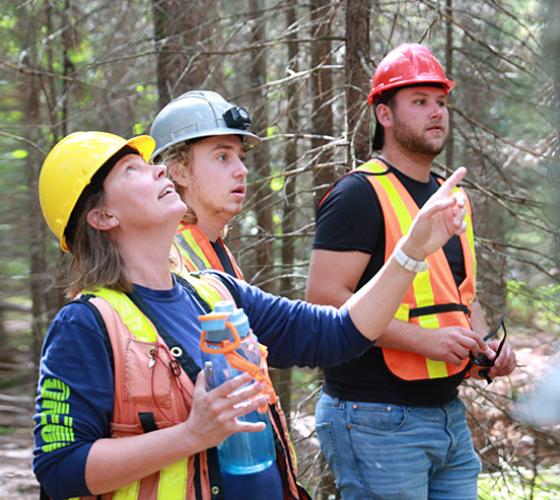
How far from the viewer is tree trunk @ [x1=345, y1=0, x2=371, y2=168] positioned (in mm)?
4559

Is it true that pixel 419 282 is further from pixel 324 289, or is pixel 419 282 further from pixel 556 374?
pixel 556 374

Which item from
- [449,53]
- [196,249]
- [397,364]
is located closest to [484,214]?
[449,53]

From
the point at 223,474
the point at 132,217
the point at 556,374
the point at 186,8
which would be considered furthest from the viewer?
the point at 186,8

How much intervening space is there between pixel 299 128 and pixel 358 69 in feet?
4.98

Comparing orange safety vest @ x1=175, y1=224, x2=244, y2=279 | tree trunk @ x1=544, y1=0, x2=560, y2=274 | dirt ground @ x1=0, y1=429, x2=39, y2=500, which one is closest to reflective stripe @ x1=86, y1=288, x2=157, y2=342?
orange safety vest @ x1=175, y1=224, x2=244, y2=279

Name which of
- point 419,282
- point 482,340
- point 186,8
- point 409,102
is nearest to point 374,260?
point 419,282

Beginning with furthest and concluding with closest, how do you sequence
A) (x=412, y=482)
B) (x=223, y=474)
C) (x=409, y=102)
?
1. (x=409, y=102)
2. (x=412, y=482)
3. (x=223, y=474)

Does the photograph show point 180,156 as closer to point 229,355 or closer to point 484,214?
point 229,355

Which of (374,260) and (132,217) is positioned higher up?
(132,217)

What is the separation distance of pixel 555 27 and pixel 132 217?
59.9 inches

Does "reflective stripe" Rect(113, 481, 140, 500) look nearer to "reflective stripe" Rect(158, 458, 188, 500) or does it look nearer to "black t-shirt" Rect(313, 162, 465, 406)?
"reflective stripe" Rect(158, 458, 188, 500)

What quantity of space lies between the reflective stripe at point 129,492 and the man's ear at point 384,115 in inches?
88.3

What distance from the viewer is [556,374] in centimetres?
165

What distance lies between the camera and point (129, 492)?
2.12 m
